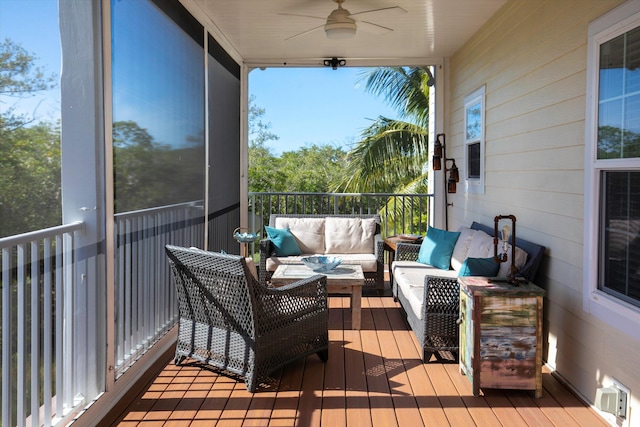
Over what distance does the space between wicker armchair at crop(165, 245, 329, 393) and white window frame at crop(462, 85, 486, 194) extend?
242cm

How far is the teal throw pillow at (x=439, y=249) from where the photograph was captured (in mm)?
4902

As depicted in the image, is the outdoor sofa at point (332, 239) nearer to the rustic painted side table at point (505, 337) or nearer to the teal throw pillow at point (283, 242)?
the teal throw pillow at point (283, 242)

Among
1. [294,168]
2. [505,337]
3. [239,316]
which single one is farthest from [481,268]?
[294,168]

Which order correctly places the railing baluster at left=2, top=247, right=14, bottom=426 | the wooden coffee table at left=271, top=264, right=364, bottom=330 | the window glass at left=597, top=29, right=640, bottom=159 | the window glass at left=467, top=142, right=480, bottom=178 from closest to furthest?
the railing baluster at left=2, top=247, right=14, bottom=426, the window glass at left=597, top=29, right=640, bottom=159, the wooden coffee table at left=271, top=264, right=364, bottom=330, the window glass at left=467, top=142, right=480, bottom=178

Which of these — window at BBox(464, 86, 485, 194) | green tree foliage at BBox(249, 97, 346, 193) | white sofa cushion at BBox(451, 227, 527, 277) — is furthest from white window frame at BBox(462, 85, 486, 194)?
green tree foliage at BBox(249, 97, 346, 193)

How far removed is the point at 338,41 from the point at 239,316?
3.74 m

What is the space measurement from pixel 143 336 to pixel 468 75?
427 centimetres

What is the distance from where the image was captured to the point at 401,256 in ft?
17.6

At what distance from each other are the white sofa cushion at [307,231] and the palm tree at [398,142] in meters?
5.96

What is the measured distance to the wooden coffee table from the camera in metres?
4.28

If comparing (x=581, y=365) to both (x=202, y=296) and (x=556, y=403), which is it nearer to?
(x=556, y=403)

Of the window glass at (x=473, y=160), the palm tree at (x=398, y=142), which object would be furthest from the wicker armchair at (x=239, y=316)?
the palm tree at (x=398, y=142)

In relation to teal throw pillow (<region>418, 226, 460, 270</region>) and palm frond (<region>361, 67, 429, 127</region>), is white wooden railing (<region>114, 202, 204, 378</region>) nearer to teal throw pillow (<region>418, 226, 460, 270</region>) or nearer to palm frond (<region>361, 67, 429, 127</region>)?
teal throw pillow (<region>418, 226, 460, 270</region>)

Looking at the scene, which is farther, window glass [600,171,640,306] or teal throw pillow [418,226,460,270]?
teal throw pillow [418,226,460,270]
